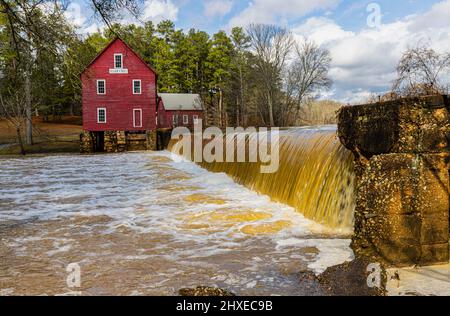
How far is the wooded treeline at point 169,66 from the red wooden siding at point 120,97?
3248 millimetres

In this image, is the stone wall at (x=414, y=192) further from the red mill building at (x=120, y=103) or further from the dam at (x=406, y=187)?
the red mill building at (x=120, y=103)

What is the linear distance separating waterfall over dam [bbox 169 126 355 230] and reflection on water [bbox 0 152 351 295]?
0.30 metres

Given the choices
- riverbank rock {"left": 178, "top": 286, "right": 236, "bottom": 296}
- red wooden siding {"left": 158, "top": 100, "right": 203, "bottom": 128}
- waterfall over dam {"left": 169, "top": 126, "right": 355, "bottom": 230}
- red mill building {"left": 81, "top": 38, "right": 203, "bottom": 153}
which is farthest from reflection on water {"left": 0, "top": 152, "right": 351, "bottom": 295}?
red wooden siding {"left": 158, "top": 100, "right": 203, "bottom": 128}

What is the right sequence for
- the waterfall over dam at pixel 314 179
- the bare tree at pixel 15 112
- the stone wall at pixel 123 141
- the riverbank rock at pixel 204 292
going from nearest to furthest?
the riverbank rock at pixel 204 292, the waterfall over dam at pixel 314 179, the bare tree at pixel 15 112, the stone wall at pixel 123 141

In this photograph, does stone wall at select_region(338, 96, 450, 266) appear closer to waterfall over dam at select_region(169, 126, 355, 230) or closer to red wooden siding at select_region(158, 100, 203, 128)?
waterfall over dam at select_region(169, 126, 355, 230)

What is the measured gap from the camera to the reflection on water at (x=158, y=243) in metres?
4.21

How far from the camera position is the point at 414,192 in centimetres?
446

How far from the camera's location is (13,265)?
15.8 feet

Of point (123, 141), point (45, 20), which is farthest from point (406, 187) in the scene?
point (123, 141)

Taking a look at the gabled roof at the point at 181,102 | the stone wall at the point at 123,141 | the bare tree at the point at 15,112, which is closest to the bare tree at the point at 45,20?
the bare tree at the point at 15,112
